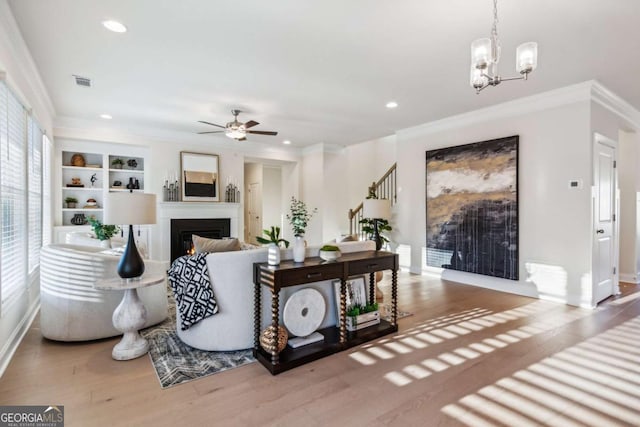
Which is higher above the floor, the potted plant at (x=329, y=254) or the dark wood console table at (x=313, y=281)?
the potted plant at (x=329, y=254)

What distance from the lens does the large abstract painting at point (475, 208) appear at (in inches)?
187

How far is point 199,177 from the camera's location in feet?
22.5

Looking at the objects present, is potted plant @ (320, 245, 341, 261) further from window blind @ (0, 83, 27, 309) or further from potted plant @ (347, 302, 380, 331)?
window blind @ (0, 83, 27, 309)

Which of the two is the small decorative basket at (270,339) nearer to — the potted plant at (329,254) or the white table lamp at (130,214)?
the potted plant at (329,254)

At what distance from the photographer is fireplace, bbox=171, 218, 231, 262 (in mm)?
6514

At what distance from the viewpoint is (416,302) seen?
170 inches

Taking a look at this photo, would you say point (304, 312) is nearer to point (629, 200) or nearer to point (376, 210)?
point (376, 210)

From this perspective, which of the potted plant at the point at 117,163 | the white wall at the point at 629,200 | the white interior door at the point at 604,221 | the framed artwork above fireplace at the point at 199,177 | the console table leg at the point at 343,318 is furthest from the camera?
the framed artwork above fireplace at the point at 199,177

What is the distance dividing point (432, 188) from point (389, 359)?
374cm

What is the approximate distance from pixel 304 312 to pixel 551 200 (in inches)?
145

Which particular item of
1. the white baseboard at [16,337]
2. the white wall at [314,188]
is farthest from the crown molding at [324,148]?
the white baseboard at [16,337]

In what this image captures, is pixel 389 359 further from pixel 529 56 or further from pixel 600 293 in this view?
pixel 600 293

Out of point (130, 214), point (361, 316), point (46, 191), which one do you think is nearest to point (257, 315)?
point (361, 316)

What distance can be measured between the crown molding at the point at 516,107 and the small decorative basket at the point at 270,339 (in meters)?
4.41
